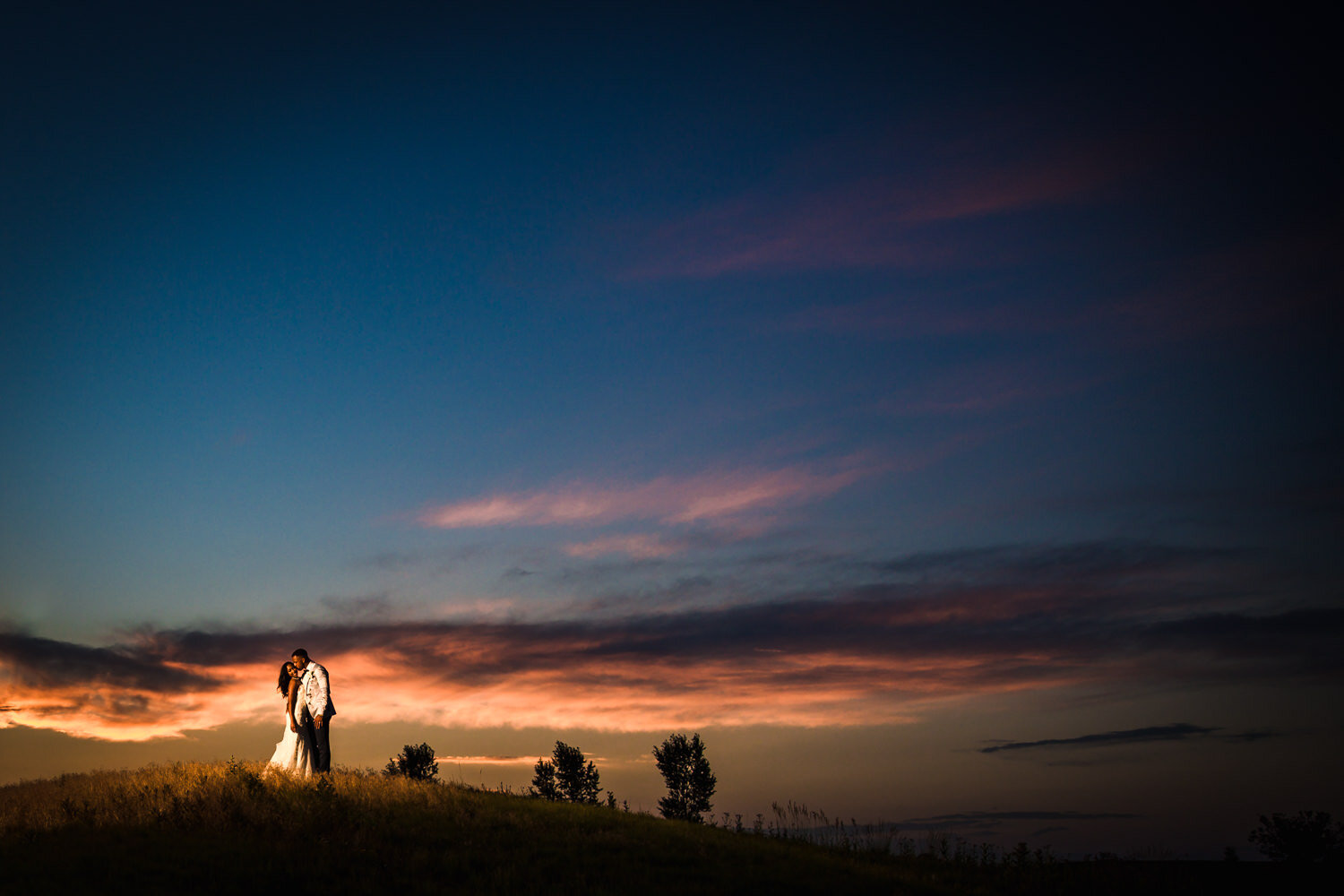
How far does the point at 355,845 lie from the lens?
17.7m

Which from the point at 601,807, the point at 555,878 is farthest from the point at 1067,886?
the point at 601,807

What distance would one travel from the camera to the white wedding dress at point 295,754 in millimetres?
24047

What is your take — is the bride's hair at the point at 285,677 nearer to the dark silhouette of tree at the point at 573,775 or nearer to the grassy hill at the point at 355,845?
the grassy hill at the point at 355,845

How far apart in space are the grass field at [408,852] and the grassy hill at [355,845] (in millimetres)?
53

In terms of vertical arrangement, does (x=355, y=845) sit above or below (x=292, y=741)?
below

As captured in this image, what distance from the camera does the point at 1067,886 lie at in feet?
63.7

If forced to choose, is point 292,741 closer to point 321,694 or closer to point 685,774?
point 321,694

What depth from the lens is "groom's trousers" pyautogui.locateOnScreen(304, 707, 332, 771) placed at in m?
24.3

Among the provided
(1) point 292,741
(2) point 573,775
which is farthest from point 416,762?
(1) point 292,741

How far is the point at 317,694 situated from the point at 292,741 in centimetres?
171

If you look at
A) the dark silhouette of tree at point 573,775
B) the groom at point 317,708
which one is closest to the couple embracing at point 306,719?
the groom at point 317,708

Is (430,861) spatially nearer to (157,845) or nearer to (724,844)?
(157,845)

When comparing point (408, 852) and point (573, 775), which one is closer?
point (408, 852)

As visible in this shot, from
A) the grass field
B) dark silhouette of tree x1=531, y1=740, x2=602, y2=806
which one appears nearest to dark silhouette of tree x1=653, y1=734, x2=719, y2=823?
dark silhouette of tree x1=531, y1=740, x2=602, y2=806
